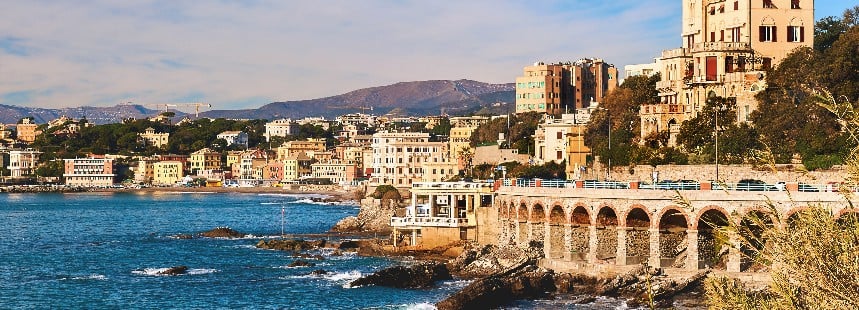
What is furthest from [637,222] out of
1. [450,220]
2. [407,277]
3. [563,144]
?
[563,144]

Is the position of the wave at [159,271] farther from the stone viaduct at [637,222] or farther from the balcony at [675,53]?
the balcony at [675,53]

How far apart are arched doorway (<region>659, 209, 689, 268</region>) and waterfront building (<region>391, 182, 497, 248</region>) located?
16.3 meters

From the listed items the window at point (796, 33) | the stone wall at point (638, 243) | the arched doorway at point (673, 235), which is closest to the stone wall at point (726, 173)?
the arched doorway at point (673, 235)

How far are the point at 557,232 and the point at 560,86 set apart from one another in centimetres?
9612

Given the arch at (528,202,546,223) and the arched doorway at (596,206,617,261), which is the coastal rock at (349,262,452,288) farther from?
the arched doorway at (596,206,617,261)

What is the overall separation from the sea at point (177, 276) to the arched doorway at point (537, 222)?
7351 millimetres

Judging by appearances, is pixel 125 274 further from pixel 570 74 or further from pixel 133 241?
pixel 570 74

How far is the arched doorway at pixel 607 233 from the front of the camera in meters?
62.8

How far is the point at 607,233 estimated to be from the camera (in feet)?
208

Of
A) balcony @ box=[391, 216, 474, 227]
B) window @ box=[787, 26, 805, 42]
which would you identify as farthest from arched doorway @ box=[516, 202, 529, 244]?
window @ box=[787, 26, 805, 42]

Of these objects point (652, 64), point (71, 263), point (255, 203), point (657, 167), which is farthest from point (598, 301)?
point (255, 203)

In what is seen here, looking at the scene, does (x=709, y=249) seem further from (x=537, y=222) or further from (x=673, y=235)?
(x=537, y=222)

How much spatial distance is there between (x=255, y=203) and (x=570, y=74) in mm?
62027

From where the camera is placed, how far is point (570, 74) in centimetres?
16475
